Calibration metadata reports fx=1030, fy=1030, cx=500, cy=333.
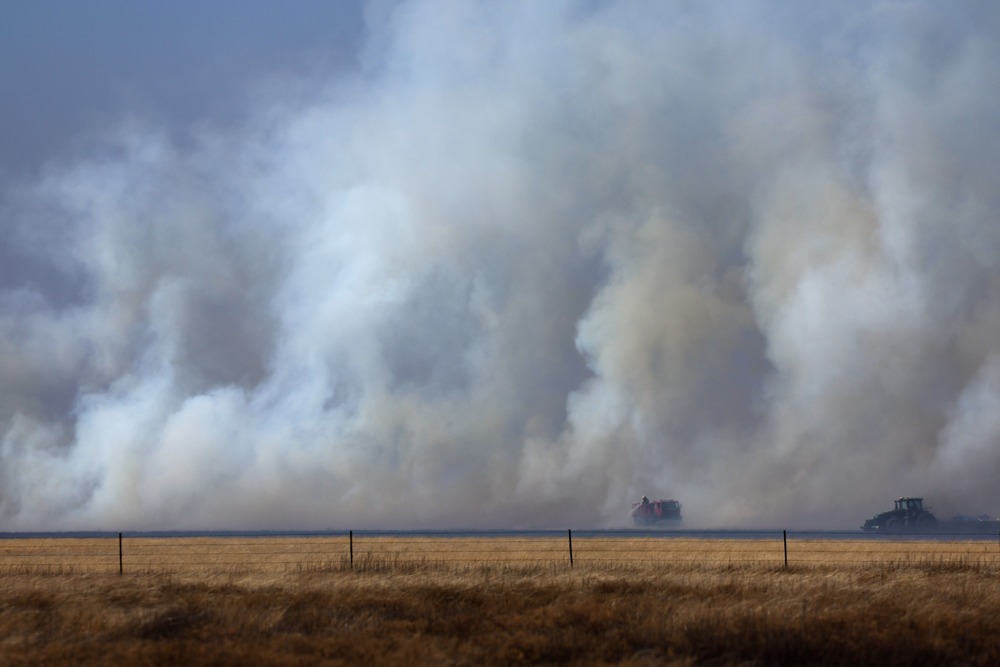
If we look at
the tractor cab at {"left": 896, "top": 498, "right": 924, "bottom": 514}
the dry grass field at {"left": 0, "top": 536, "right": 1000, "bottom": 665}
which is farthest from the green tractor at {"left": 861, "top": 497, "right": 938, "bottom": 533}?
the dry grass field at {"left": 0, "top": 536, "right": 1000, "bottom": 665}

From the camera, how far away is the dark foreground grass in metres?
23.9

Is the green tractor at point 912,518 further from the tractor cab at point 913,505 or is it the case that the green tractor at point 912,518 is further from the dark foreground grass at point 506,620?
the dark foreground grass at point 506,620

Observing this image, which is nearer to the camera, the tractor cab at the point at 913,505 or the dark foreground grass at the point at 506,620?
the dark foreground grass at the point at 506,620

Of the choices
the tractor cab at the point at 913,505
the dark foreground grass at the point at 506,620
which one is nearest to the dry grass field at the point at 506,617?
the dark foreground grass at the point at 506,620

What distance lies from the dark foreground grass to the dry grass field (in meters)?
0.07

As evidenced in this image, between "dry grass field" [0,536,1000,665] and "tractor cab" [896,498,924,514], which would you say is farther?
"tractor cab" [896,498,924,514]

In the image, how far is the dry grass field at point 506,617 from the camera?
78.7 feet

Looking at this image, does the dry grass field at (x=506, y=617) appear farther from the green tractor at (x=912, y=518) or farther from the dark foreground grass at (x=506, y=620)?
the green tractor at (x=912, y=518)

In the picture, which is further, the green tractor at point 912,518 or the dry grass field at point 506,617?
the green tractor at point 912,518

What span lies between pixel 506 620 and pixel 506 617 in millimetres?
487

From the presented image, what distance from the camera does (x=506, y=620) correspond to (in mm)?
27828

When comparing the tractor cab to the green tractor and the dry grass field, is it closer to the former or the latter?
the green tractor

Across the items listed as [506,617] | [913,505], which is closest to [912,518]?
[913,505]

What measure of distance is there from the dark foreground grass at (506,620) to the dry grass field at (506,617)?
0.07 m
